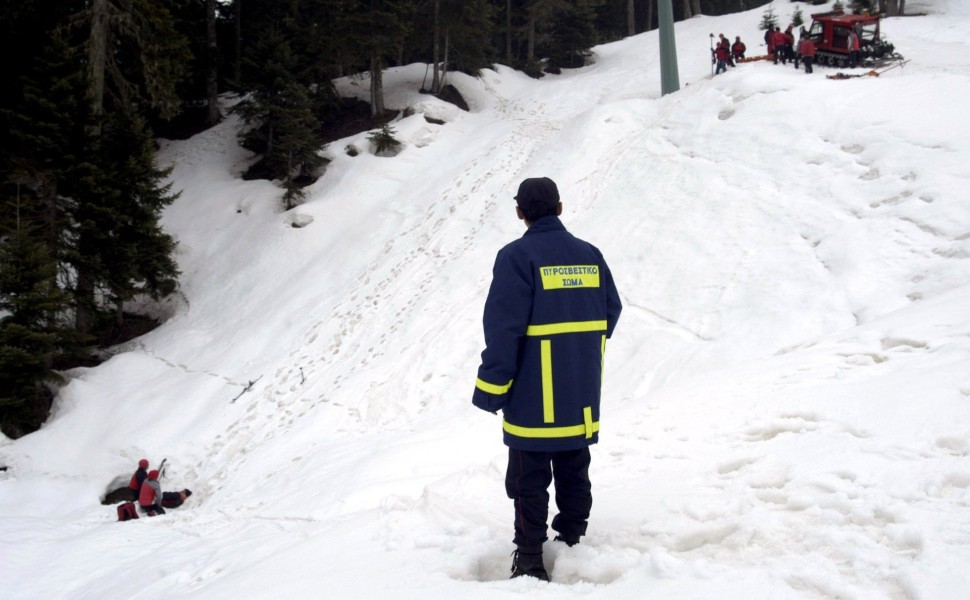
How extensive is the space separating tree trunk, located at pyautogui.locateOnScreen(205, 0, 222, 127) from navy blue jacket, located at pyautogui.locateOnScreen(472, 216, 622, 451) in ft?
84.8

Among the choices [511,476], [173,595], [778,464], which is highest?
[511,476]

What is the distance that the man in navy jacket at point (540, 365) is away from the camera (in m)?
2.78

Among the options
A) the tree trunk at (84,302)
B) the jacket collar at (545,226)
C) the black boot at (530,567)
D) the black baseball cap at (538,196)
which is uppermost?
the black baseball cap at (538,196)

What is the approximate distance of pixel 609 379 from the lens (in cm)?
755

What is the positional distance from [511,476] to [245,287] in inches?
566

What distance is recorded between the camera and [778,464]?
136 inches

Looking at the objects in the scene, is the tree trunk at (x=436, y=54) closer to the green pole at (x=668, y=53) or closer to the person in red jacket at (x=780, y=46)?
the green pole at (x=668, y=53)

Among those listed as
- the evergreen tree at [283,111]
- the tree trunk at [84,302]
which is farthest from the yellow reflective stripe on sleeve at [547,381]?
the evergreen tree at [283,111]

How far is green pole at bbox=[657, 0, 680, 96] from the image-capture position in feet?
53.5

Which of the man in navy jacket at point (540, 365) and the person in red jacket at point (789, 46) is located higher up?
the person in red jacket at point (789, 46)

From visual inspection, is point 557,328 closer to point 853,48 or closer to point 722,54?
point 722,54

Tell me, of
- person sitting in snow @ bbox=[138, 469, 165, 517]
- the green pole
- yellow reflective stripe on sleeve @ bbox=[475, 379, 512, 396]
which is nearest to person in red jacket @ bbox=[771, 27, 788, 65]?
the green pole

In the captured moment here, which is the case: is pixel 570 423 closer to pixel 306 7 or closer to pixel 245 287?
pixel 245 287

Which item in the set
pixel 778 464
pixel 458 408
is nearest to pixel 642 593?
pixel 778 464
